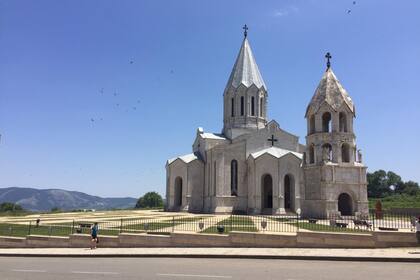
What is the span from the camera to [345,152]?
3528 cm

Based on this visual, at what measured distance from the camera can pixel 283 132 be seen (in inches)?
1982

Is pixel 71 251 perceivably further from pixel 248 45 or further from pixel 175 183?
pixel 248 45

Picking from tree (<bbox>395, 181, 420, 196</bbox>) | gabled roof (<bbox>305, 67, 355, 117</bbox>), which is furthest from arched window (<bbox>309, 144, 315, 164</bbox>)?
A: tree (<bbox>395, 181, 420, 196</bbox>)

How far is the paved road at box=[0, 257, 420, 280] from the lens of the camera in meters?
11.1

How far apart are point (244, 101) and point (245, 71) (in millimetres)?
4494

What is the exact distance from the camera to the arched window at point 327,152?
34.2 metres

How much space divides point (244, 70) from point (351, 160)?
23.9 metres

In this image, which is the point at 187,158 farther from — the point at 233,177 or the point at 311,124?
the point at 311,124

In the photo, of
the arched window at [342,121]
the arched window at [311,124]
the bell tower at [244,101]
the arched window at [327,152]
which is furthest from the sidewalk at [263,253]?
the bell tower at [244,101]

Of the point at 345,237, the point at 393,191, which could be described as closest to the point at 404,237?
the point at 345,237

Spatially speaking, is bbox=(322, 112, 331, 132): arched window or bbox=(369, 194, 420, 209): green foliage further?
bbox=(369, 194, 420, 209): green foliage

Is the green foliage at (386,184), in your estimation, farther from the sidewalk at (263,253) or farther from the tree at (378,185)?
the sidewalk at (263,253)

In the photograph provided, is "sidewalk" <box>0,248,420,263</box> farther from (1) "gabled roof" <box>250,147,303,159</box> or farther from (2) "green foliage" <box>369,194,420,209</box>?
(2) "green foliage" <box>369,194,420,209</box>

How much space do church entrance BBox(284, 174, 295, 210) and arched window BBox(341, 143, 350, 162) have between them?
1157 centimetres
